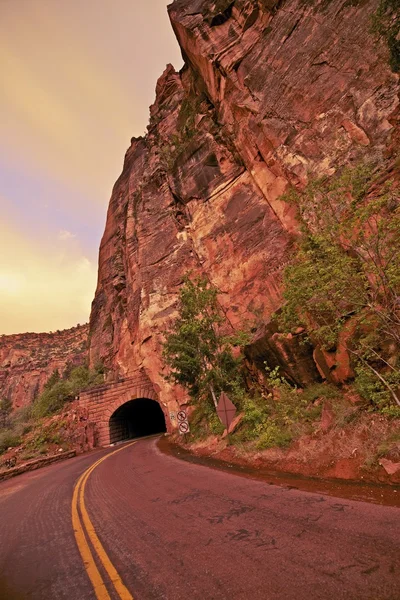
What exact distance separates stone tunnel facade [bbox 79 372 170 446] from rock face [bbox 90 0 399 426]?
2.16m

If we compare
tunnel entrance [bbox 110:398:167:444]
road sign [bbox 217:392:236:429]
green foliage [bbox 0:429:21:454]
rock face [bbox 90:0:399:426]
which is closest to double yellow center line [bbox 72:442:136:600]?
road sign [bbox 217:392:236:429]

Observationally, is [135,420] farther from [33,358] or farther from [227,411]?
[33,358]

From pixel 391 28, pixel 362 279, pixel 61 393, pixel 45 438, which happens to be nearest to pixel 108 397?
pixel 45 438

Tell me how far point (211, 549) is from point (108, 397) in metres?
24.4

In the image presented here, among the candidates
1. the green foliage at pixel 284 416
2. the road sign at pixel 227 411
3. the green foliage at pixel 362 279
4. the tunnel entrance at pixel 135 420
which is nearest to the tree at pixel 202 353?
the road sign at pixel 227 411

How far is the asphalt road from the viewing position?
279cm

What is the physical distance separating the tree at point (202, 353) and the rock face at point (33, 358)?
47.6 m

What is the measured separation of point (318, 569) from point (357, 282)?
527cm

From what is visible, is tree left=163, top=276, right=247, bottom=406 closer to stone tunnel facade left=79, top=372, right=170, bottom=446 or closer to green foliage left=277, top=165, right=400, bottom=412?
green foliage left=277, top=165, right=400, bottom=412

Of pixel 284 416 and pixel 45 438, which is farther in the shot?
pixel 45 438

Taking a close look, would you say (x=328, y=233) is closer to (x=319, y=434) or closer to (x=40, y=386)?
(x=319, y=434)

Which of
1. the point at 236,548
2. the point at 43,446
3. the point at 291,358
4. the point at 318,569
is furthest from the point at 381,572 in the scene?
the point at 43,446

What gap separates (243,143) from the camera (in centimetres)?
1852

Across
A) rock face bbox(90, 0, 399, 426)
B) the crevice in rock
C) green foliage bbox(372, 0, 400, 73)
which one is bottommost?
green foliage bbox(372, 0, 400, 73)
